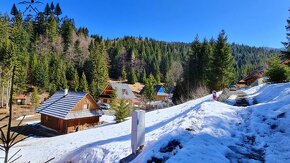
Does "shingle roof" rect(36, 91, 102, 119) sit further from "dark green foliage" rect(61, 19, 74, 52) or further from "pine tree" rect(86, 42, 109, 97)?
"dark green foliage" rect(61, 19, 74, 52)

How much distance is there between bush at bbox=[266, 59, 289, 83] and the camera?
Result: 25609mm

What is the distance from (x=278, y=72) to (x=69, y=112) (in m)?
24.8

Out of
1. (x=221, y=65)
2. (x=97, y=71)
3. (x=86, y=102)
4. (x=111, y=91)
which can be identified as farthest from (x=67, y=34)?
(x=221, y=65)

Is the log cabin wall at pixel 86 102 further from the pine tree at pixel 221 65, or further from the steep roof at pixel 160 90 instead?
the steep roof at pixel 160 90

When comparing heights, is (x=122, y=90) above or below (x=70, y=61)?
below

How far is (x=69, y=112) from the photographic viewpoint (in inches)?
1238

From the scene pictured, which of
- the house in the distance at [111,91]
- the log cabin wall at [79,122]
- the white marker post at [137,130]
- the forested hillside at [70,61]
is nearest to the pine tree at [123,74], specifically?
the forested hillside at [70,61]

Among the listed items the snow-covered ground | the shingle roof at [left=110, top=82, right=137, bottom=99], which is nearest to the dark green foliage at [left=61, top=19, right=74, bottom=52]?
the shingle roof at [left=110, top=82, right=137, bottom=99]

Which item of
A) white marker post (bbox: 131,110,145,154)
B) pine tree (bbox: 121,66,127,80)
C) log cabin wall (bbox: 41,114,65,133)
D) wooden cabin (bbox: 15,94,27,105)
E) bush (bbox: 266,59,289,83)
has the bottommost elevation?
log cabin wall (bbox: 41,114,65,133)

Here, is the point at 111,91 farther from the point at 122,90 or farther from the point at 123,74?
the point at 123,74

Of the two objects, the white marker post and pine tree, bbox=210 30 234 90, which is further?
pine tree, bbox=210 30 234 90

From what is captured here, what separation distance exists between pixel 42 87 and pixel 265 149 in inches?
2645

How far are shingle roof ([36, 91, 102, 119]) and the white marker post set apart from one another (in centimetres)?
2356

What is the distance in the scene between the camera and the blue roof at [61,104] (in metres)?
31.8
